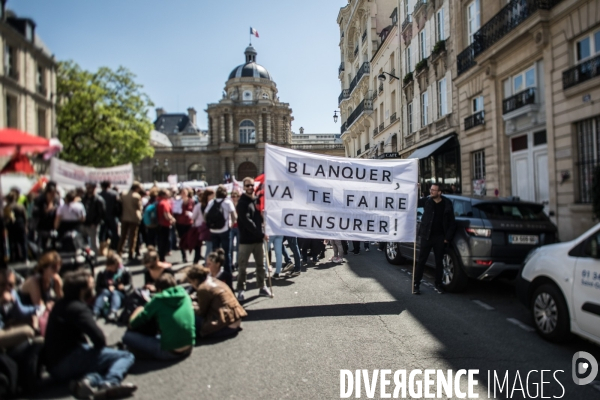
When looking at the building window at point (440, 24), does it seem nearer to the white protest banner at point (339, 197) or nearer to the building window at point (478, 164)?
the building window at point (478, 164)

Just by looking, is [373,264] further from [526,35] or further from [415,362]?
[526,35]

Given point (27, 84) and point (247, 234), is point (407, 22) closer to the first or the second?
point (27, 84)

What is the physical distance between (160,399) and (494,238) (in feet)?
18.2

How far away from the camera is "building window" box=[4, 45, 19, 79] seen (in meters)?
12.7

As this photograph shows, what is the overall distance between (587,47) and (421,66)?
1167 cm

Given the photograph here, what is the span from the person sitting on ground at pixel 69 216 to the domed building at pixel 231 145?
226 ft

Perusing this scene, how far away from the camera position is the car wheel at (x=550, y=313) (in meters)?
4.86

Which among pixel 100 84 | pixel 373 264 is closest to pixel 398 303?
pixel 373 264

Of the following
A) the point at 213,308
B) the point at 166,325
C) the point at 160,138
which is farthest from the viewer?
the point at 160,138

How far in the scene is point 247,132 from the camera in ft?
268

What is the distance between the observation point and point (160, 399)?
3812 millimetres

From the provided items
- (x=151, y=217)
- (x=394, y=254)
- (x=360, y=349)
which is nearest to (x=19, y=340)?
(x=360, y=349)

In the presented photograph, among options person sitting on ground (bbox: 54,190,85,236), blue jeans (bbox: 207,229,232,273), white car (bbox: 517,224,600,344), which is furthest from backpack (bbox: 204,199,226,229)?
white car (bbox: 517,224,600,344)

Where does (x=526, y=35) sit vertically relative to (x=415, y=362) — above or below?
above
